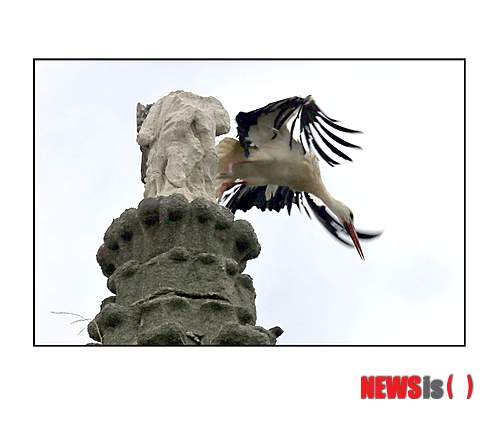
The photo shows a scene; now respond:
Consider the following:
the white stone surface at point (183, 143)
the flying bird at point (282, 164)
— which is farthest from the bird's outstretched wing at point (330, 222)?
the white stone surface at point (183, 143)

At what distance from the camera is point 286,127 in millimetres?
16156

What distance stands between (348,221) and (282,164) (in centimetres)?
187

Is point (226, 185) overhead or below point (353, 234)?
overhead

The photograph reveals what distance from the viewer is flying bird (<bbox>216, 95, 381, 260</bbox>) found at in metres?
15.5

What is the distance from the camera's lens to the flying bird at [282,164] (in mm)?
15461

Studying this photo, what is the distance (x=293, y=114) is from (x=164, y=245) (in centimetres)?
418

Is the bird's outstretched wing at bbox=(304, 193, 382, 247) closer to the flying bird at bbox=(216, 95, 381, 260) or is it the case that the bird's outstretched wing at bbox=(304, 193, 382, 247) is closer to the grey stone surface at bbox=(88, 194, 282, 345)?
the flying bird at bbox=(216, 95, 381, 260)

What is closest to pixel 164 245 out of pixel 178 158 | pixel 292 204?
pixel 178 158
